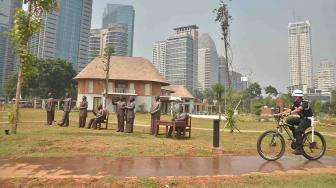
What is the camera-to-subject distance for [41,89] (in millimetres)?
68375

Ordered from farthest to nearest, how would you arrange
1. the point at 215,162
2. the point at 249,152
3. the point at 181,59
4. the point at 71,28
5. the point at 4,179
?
the point at 181,59 < the point at 71,28 < the point at 249,152 < the point at 215,162 < the point at 4,179

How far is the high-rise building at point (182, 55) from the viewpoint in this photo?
12719 centimetres

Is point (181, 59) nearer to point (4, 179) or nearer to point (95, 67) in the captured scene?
point (95, 67)

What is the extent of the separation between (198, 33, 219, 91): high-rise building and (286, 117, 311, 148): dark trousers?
454 feet

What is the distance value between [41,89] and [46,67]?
488cm

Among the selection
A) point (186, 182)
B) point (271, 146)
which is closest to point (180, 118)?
point (271, 146)

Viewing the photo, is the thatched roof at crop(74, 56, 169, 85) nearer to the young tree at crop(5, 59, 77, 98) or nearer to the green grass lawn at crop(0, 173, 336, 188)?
the young tree at crop(5, 59, 77, 98)

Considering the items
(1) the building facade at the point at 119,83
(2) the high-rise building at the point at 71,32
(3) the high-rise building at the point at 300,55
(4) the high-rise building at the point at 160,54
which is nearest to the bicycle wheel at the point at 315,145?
(1) the building facade at the point at 119,83

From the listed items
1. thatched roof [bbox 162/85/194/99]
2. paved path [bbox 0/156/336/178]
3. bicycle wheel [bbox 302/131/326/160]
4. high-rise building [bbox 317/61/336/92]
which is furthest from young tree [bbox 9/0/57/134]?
high-rise building [bbox 317/61/336/92]

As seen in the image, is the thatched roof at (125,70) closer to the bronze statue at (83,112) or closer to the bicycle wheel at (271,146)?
the bronze statue at (83,112)

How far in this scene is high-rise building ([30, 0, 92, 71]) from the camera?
111 m

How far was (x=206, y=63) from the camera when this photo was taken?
14912 centimetres

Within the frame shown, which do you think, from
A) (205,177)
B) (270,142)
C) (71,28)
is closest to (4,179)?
(205,177)

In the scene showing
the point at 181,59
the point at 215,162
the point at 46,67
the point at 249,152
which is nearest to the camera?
the point at 215,162
